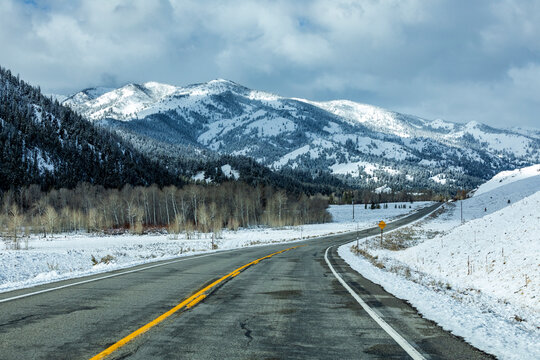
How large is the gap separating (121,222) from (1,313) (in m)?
97.2

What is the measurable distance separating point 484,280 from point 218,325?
1350cm

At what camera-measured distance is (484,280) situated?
1502 cm

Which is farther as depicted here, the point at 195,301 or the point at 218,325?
the point at 195,301

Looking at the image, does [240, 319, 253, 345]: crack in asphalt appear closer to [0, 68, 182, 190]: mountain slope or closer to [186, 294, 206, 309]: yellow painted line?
[186, 294, 206, 309]: yellow painted line

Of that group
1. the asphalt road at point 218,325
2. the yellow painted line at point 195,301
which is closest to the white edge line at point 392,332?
the asphalt road at point 218,325

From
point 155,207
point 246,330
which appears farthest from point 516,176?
point 246,330

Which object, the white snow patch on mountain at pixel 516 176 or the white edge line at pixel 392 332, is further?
the white snow patch on mountain at pixel 516 176

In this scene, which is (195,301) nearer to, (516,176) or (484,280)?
(484,280)

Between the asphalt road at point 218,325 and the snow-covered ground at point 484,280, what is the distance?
612 millimetres

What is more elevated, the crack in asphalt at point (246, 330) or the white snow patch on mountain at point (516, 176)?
the white snow patch on mountain at point (516, 176)

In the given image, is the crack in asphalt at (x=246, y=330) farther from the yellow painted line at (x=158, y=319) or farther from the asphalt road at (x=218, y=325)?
the yellow painted line at (x=158, y=319)

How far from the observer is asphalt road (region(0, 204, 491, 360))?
15.3 ft

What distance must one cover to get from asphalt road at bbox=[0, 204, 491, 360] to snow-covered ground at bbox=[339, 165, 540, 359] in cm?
61

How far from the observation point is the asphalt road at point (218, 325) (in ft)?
15.3
